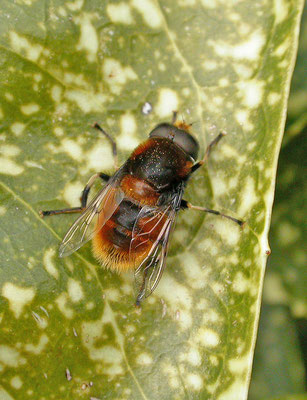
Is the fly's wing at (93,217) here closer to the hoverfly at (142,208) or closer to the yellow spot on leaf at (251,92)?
the hoverfly at (142,208)

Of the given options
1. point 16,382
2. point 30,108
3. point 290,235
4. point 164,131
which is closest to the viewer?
point 16,382

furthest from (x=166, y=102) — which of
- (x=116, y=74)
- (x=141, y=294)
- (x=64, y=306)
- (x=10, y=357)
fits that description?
(x=10, y=357)

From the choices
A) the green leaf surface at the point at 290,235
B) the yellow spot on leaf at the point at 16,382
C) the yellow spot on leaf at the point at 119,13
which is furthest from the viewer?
the green leaf surface at the point at 290,235

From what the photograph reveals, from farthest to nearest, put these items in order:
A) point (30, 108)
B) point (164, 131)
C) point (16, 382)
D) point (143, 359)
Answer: point (164, 131), point (30, 108), point (143, 359), point (16, 382)

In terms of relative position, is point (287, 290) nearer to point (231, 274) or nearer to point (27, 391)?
point (231, 274)

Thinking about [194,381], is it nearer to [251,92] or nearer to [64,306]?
[64,306]

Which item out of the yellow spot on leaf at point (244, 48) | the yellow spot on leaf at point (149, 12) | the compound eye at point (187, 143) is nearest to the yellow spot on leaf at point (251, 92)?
the yellow spot on leaf at point (244, 48)
